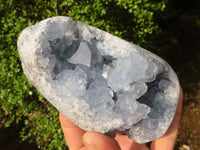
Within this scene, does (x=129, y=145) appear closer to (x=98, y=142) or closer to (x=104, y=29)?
(x=98, y=142)

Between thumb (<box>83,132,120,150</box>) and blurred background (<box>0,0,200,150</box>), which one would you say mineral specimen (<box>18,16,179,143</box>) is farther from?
blurred background (<box>0,0,200,150</box>)

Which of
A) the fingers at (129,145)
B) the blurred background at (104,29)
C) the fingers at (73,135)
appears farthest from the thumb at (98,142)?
the blurred background at (104,29)

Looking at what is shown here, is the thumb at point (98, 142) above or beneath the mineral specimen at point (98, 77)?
beneath

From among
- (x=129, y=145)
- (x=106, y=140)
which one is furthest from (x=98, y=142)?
(x=129, y=145)

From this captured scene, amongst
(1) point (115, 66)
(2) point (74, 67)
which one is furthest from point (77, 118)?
(1) point (115, 66)

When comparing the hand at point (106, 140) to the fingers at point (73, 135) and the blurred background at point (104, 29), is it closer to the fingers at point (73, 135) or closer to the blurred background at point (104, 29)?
the fingers at point (73, 135)

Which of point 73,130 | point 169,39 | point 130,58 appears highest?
point 130,58

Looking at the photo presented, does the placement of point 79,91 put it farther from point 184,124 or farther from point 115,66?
point 184,124
